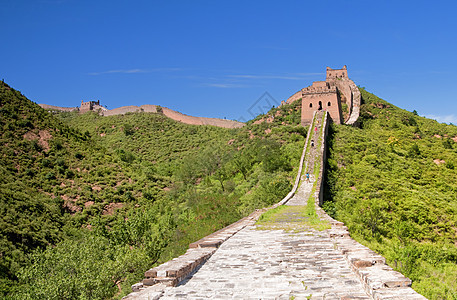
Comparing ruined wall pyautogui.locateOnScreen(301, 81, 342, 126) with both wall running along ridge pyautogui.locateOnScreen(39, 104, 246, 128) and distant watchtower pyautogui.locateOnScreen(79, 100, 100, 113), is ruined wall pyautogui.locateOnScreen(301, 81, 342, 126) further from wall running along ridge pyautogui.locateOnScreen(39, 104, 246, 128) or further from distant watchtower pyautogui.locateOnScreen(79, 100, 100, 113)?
distant watchtower pyautogui.locateOnScreen(79, 100, 100, 113)

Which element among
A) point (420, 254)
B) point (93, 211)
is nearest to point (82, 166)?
point (93, 211)

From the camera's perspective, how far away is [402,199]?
19.5m

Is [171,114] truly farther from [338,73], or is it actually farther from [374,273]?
[374,273]

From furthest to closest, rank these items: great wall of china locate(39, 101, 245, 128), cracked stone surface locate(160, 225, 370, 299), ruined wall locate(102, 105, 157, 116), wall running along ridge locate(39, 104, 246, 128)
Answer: ruined wall locate(102, 105, 157, 116) < great wall of china locate(39, 101, 245, 128) < wall running along ridge locate(39, 104, 246, 128) < cracked stone surface locate(160, 225, 370, 299)

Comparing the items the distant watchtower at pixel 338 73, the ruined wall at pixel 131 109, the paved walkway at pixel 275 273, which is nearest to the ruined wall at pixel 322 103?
the distant watchtower at pixel 338 73

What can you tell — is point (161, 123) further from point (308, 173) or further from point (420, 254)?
point (420, 254)

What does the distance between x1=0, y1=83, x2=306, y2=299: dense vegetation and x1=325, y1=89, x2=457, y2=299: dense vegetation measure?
131 inches

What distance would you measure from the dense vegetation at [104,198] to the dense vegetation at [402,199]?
3328 mm

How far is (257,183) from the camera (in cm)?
2344

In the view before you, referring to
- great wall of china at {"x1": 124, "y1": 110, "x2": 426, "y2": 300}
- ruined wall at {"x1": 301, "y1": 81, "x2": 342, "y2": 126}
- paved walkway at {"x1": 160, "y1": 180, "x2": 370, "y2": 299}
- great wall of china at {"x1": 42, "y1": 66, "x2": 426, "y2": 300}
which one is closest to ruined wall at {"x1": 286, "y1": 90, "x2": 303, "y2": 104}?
ruined wall at {"x1": 301, "y1": 81, "x2": 342, "y2": 126}

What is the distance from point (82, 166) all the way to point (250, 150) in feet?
46.1

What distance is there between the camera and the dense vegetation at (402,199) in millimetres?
12953

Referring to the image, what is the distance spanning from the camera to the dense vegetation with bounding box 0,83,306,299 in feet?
47.4

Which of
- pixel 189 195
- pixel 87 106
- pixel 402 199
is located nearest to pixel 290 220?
pixel 402 199
